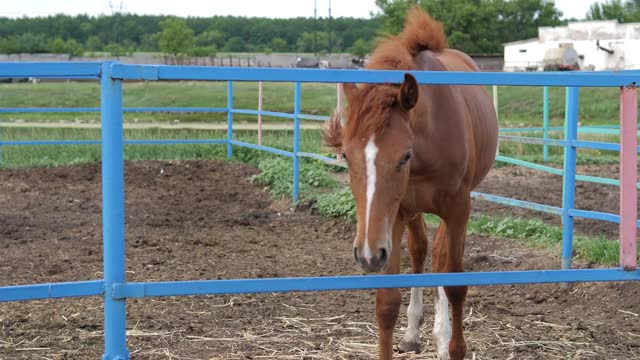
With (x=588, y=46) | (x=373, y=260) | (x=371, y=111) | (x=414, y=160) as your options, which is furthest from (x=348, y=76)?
(x=588, y=46)

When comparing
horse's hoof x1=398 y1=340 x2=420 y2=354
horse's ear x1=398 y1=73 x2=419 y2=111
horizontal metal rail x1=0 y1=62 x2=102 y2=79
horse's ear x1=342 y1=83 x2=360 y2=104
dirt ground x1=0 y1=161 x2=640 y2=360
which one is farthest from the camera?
horse's hoof x1=398 y1=340 x2=420 y2=354

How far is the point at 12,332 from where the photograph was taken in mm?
4977

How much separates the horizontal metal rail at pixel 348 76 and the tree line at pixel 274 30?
55.3 meters

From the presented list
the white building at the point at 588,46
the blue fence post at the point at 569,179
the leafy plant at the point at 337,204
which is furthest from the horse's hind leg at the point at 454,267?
the white building at the point at 588,46

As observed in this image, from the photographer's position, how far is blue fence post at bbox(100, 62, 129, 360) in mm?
2703

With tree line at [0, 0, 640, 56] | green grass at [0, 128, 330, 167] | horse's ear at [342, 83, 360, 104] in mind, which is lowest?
green grass at [0, 128, 330, 167]

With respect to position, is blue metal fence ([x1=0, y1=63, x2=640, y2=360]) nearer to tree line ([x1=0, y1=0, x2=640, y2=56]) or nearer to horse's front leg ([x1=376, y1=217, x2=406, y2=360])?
horse's front leg ([x1=376, y1=217, x2=406, y2=360])

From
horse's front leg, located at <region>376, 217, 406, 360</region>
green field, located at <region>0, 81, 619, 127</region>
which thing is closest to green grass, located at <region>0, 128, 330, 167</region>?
horse's front leg, located at <region>376, 217, 406, 360</region>

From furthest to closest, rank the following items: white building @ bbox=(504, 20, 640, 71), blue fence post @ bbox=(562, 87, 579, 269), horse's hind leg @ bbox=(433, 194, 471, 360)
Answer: white building @ bbox=(504, 20, 640, 71)
blue fence post @ bbox=(562, 87, 579, 269)
horse's hind leg @ bbox=(433, 194, 471, 360)

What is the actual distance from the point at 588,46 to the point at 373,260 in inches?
2285

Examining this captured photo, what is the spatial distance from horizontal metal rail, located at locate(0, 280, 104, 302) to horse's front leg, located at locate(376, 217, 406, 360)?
1.83 meters

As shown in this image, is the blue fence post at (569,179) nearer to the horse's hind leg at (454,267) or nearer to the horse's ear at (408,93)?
the horse's hind leg at (454,267)

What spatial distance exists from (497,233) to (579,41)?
5422 centimetres

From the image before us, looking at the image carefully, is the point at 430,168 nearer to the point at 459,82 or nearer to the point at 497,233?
the point at 459,82
